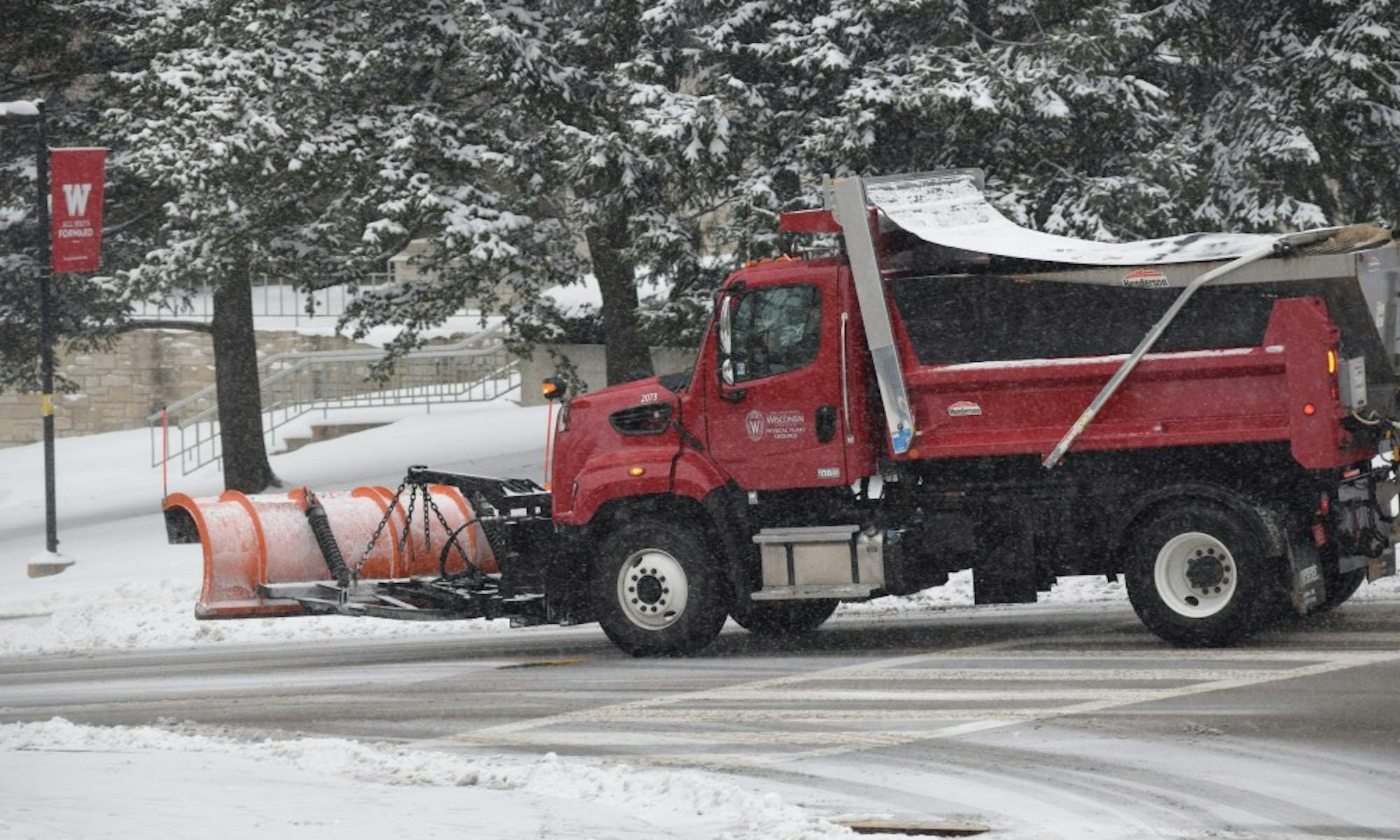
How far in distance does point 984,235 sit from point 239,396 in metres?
16.2

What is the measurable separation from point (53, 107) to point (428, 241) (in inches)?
250

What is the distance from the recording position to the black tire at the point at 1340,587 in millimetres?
12742

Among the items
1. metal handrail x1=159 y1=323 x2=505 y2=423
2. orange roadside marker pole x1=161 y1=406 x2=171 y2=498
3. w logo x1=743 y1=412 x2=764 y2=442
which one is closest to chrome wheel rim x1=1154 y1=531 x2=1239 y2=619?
w logo x1=743 y1=412 x2=764 y2=442

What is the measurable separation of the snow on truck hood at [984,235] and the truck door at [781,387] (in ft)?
2.09

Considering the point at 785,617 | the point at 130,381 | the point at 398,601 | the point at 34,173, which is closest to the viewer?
the point at 398,601

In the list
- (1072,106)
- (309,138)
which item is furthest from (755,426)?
(309,138)

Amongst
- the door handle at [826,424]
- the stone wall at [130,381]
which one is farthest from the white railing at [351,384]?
the door handle at [826,424]

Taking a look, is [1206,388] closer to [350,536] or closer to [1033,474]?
[1033,474]

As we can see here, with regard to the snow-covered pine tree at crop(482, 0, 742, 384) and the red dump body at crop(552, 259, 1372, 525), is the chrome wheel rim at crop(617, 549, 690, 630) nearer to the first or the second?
the red dump body at crop(552, 259, 1372, 525)

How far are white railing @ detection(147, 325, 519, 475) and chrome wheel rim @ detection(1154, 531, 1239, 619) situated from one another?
77.5ft

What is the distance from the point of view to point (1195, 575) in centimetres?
1164

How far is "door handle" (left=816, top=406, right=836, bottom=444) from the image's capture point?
493 inches

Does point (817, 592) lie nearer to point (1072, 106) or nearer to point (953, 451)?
point (953, 451)

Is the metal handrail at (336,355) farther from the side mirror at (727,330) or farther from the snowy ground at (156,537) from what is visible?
the side mirror at (727,330)
